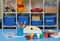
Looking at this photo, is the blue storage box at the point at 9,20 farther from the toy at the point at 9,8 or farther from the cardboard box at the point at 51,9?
the cardboard box at the point at 51,9

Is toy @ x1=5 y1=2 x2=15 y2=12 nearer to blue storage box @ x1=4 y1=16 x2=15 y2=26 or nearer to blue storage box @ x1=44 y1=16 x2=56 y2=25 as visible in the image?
blue storage box @ x1=4 y1=16 x2=15 y2=26

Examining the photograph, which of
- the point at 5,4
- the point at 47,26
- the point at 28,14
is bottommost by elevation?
the point at 47,26

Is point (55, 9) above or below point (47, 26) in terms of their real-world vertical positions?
above

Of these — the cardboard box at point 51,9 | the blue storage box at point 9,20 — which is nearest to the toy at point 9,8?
the blue storage box at point 9,20

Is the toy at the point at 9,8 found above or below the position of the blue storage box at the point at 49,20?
above

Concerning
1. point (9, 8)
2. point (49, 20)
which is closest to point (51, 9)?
point (49, 20)

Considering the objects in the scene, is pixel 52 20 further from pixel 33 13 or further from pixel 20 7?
pixel 20 7

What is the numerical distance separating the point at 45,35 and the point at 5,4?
2430mm

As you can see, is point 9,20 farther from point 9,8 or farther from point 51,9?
point 51,9

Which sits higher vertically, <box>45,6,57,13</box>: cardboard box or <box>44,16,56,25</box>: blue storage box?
<box>45,6,57,13</box>: cardboard box

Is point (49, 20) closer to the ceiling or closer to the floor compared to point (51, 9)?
closer to the floor

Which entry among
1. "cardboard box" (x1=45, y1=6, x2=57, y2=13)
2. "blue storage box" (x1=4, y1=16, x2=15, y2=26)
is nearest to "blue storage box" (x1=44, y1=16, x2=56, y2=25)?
"cardboard box" (x1=45, y1=6, x2=57, y2=13)

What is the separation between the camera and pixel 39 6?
4.20 metres

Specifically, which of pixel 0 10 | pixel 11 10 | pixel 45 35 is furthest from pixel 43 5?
pixel 45 35
